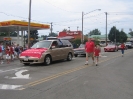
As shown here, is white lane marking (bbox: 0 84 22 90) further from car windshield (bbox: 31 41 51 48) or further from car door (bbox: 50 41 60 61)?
car windshield (bbox: 31 41 51 48)

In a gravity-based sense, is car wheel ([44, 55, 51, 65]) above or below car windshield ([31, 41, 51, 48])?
below

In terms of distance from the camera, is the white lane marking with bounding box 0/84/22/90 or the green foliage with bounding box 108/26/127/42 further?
the green foliage with bounding box 108/26/127/42

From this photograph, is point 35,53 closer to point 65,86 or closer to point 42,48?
point 42,48

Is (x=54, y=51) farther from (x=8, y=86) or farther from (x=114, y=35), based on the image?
(x=114, y=35)

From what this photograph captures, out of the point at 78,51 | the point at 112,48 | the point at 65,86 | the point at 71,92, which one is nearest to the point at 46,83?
the point at 65,86

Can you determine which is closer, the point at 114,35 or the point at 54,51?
the point at 54,51

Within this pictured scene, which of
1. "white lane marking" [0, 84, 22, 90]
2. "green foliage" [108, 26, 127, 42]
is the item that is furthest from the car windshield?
"green foliage" [108, 26, 127, 42]

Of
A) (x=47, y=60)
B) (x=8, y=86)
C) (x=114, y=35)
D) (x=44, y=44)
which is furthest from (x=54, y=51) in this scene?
(x=114, y=35)

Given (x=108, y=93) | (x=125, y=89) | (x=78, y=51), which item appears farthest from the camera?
(x=78, y=51)

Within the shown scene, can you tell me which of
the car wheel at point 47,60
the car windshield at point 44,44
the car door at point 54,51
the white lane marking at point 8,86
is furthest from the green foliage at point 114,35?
the white lane marking at point 8,86

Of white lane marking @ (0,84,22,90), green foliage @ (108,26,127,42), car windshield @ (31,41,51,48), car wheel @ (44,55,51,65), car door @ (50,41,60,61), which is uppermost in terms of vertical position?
green foliage @ (108,26,127,42)

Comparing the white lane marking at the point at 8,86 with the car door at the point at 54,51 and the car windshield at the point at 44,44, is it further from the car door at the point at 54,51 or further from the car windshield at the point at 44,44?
the car windshield at the point at 44,44

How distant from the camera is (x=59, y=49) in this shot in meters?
16.2

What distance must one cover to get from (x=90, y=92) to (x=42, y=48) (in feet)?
27.7
